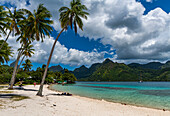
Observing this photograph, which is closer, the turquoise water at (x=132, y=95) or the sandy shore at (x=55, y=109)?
the sandy shore at (x=55, y=109)

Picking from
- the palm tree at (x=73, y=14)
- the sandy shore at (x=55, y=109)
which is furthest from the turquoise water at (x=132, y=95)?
the palm tree at (x=73, y=14)

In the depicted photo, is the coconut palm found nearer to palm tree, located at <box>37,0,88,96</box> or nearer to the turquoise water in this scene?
palm tree, located at <box>37,0,88,96</box>

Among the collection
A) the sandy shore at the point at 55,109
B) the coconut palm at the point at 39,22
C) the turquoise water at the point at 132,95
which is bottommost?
the turquoise water at the point at 132,95

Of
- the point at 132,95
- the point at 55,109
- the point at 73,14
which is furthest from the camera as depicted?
the point at 132,95

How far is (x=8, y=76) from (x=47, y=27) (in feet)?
133

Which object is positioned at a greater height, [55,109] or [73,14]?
[73,14]

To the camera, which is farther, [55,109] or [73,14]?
[73,14]

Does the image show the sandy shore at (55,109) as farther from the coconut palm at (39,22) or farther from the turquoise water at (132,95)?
the coconut palm at (39,22)

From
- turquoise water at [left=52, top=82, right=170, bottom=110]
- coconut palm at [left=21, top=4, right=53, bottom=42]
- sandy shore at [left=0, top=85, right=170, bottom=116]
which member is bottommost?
turquoise water at [left=52, top=82, right=170, bottom=110]

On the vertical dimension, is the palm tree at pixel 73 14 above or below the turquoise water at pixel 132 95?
above

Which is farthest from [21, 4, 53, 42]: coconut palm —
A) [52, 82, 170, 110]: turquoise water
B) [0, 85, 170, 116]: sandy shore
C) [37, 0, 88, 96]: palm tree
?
[52, 82, 170, 110]: turquoise water

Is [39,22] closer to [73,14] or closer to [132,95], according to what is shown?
[73,14]

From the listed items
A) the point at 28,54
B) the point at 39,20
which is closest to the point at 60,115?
the point at 39,20

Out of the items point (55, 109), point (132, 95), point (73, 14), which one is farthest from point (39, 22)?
point (132, 95)
